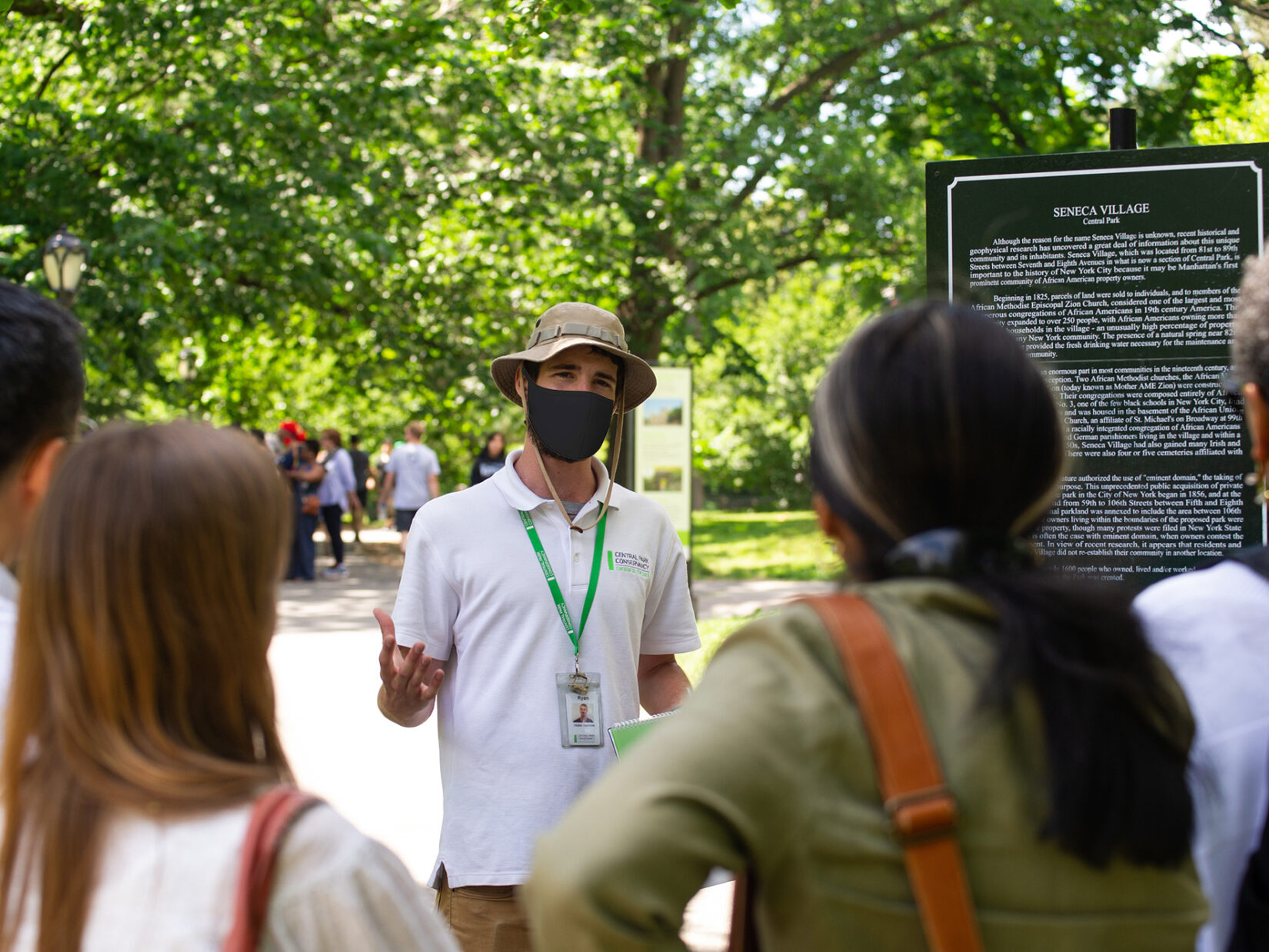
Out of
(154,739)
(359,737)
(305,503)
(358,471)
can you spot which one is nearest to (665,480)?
(359,737)

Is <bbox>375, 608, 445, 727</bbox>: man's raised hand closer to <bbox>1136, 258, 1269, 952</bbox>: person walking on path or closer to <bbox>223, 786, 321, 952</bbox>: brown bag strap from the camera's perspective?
<bbox>223, 786, 321, 952</bbox>: brown bag strap

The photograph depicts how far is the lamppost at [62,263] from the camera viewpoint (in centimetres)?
1140

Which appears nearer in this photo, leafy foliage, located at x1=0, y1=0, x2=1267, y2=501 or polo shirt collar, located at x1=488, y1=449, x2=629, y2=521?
polo shirt collar, located at x1=488, y1=449, x2=629, y2=521

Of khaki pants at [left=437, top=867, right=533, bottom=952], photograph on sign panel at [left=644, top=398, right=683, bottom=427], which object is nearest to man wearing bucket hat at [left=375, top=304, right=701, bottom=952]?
khaki pants at [left=437, top=867, right=533, bottom=952]

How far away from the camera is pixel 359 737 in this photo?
8289 millimetres

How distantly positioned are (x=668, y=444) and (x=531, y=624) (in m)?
8.58

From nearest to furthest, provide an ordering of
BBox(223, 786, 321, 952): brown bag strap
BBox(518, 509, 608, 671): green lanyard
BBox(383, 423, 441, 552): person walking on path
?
1. BBox(223, 786, 321, 952): brown bag strap
2. BBox(518, 509, 608, 671): green lanyard
3. BBox(383, 423, 441, 552): person walking on path

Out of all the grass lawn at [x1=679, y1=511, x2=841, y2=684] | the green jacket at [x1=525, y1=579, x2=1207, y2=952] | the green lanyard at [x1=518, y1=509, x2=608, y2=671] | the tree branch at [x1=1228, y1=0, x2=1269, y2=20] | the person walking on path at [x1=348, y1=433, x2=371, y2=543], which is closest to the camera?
the green jacket at [x1=525, y1=579, x2=1207, y2=952]

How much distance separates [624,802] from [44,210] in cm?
1352

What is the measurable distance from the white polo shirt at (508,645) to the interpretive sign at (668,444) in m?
8.21

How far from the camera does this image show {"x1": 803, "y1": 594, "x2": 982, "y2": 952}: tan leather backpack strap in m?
1.25

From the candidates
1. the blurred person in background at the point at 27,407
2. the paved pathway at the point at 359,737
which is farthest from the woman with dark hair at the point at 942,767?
the paved pathway at the point at 359,737

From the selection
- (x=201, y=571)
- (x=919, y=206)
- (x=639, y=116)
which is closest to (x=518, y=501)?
(x=201, y=571)

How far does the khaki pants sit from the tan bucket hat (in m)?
1.36
